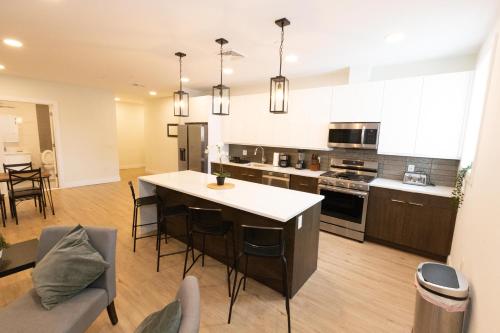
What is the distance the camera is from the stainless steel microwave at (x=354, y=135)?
11.2ft

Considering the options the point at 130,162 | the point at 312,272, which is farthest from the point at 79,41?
the point at 130,162

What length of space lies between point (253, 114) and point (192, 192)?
9.08 ft

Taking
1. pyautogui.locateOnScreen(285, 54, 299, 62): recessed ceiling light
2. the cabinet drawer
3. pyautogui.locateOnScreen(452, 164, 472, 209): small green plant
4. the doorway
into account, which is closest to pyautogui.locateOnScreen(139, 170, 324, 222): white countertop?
the cabinet drawer

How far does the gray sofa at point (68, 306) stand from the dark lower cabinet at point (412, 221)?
10.5 ft

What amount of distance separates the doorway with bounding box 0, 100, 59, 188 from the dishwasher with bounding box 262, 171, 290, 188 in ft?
17.7

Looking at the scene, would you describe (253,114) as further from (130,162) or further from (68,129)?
(130,162)

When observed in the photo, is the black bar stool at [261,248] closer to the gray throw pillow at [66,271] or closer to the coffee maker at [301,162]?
the gray throw pillow at [66,271]

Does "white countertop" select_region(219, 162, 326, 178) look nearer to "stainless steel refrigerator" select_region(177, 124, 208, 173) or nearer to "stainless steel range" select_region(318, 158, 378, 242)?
"stainless steel range" select_region(318, 158, 378, 242)

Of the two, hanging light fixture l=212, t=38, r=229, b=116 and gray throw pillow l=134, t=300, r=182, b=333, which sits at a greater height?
hanging light fixture l=212, t=38, r=229, b=116

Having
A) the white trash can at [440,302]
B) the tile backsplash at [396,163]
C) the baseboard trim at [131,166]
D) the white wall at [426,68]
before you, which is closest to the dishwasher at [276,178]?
the tile backsplash at [396,163]

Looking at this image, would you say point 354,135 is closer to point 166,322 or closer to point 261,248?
point 261,248

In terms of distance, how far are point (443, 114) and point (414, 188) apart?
1.00m

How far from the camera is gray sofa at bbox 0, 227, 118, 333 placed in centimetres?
132

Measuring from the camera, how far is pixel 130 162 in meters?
9.23
